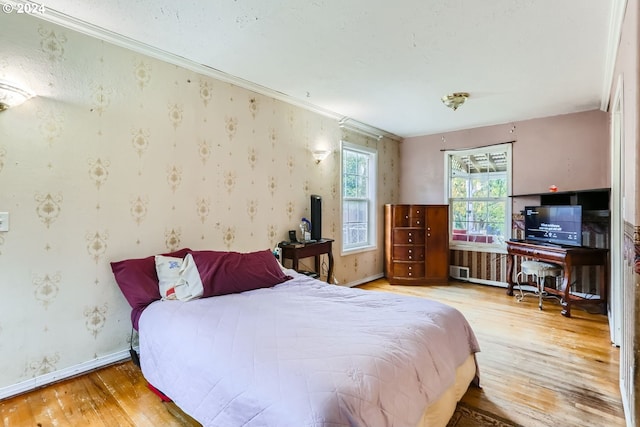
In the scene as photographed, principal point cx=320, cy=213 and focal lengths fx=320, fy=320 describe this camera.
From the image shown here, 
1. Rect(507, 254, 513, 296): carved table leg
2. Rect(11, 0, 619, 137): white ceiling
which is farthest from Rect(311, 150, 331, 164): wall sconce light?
Rect(507, 254, 513, 296): carved table leg

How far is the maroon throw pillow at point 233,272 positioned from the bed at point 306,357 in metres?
0.02

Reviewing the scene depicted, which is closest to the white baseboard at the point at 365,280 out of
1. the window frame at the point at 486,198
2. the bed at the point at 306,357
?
the window frame at the point at 486,198

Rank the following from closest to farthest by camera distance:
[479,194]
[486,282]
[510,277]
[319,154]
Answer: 1. [319,154]
2. [510,277]
3. [486,282]
4. [479,194]

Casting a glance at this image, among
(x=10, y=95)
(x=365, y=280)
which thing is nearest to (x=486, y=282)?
(x=365, y=280)

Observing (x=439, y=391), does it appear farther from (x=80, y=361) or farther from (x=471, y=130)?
(x=471, y=130)

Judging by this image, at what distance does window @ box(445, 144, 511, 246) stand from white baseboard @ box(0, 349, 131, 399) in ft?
16.0

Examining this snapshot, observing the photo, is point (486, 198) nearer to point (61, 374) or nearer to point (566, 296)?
point (566, 296)

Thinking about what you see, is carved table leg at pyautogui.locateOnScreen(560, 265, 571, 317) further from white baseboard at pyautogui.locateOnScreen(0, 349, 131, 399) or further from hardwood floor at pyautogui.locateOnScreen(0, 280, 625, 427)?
white baseboard at pyautogui.locateOnScreen(0, 349, 131, 399)

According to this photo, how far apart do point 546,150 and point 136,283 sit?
5.21 m

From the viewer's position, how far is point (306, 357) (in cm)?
137

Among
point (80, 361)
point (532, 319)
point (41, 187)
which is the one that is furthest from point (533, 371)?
point (41, 187)

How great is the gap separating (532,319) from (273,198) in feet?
10.4

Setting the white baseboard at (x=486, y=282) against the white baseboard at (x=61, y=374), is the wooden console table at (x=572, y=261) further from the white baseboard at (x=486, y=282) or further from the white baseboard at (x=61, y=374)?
the white baseboard at (x=61, y=374)

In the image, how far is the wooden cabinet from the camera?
197 inches
